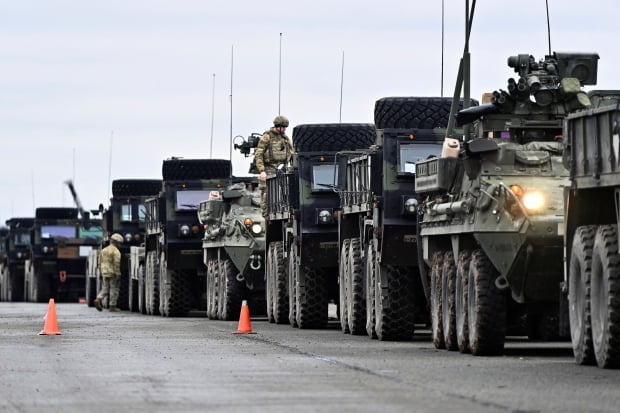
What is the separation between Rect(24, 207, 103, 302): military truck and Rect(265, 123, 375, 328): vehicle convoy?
27.6 m

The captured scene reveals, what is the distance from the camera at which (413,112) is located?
27219 millimetres

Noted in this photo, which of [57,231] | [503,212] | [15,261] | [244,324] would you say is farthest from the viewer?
[15,261]

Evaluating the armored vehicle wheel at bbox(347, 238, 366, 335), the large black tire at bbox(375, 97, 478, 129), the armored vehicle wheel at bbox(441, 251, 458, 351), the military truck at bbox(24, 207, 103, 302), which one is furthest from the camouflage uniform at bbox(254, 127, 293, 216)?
the military truck at bbox(24, 207, 103, 302)

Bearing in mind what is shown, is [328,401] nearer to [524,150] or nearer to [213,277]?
[524,150]

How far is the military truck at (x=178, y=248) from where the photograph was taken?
134 feet

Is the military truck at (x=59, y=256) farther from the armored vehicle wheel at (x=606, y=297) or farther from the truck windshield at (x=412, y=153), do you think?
the armored vehicle wheel at (x=606, y=297)

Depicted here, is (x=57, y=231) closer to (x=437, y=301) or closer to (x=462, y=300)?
(x=437, y=301)

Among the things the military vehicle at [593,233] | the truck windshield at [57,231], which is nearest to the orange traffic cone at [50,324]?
the military vehicle at [593,233]

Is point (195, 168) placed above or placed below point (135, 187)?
below

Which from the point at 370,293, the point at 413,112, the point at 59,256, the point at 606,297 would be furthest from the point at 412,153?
the point at 59,256

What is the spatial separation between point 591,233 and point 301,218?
13.6 m

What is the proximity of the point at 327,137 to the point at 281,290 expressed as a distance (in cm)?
283

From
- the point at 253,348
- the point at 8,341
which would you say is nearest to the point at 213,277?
the point at 8,341

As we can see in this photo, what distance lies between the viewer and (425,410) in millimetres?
13359
